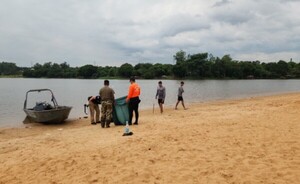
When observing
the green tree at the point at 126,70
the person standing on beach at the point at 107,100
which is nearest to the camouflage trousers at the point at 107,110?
the person standing on beach at the point at 107,100

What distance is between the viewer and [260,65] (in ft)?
449

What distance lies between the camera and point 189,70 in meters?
121

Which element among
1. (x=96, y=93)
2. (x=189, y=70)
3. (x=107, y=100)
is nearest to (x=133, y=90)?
(x=107, y=100)

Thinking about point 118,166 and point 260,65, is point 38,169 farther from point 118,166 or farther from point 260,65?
point 260,65

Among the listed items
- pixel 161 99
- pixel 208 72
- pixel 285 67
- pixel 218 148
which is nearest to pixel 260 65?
pixel 285 67

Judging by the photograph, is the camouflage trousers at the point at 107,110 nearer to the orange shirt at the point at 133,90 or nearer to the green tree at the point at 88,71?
the orange shirt at the point at 133,90

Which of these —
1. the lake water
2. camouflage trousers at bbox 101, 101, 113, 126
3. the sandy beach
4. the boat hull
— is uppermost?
camouflage trousers at bbox 101, 101, 113, 126

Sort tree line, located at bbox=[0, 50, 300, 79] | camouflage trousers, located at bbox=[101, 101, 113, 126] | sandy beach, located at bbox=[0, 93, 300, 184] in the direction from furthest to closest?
tree line, located at bbox=[0, 50, 300, 79], camouflage trousers, located at bbox=[101, 101, 113, 126], sandy beach, located at bbox=[0, 93, 300, 184]

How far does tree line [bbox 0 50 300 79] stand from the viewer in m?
122

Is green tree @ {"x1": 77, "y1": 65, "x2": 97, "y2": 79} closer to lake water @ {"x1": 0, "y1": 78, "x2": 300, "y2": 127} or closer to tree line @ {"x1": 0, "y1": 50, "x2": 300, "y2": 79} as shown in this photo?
tree line @ {"x1": 0, "y1": 50, "x2": 300, "y2": 79}

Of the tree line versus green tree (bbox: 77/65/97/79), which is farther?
green tree (bbox: 77/65/97/79)

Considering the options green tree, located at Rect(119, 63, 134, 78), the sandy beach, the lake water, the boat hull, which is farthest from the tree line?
the sandy beach

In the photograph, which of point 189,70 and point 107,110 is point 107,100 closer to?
point 107,110

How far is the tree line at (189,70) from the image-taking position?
12212 centimetres
